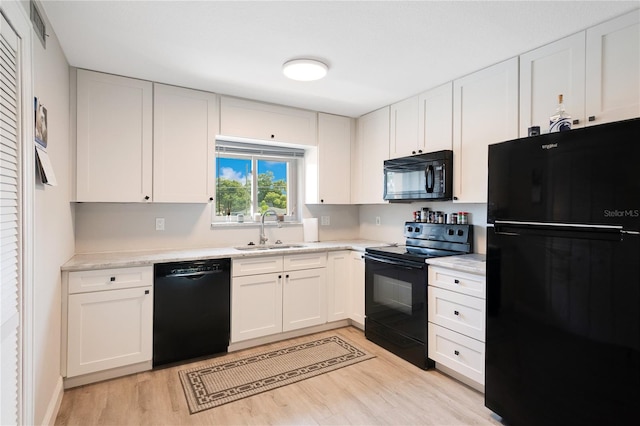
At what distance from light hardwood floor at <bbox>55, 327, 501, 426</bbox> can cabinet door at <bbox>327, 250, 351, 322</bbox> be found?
89 centimetres

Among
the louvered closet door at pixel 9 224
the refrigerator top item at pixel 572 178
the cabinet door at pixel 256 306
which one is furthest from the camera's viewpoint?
the cabinet door at pixel 256 306

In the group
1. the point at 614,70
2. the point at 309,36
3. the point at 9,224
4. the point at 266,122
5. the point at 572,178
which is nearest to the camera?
the point at 9,224

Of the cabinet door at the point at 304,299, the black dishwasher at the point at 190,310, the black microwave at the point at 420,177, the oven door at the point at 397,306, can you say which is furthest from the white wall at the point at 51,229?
the black microwave at the point at 420,177

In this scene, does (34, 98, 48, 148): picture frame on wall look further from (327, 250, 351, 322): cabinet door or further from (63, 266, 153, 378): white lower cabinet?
(327, 250, 351, 322): cabinet door

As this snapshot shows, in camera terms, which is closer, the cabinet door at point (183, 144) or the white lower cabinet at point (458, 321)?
the white lower cabinet at point (458, 321)

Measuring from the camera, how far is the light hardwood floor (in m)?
2.03

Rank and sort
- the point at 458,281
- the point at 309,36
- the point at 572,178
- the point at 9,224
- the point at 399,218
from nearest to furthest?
the point at 9,224, the point at 572,178, the point at 309,36, the point at 458,281, the point at 399,218

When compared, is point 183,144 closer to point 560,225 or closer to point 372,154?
point 372,154

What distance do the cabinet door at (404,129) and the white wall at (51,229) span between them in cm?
276

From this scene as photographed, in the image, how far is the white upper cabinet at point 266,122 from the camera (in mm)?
3225

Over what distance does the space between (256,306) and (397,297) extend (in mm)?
1259

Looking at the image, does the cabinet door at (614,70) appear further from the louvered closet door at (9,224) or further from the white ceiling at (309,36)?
the louvered closet door at (9,224)

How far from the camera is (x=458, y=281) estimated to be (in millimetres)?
2396

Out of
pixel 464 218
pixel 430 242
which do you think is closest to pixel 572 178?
pixel 464 218
